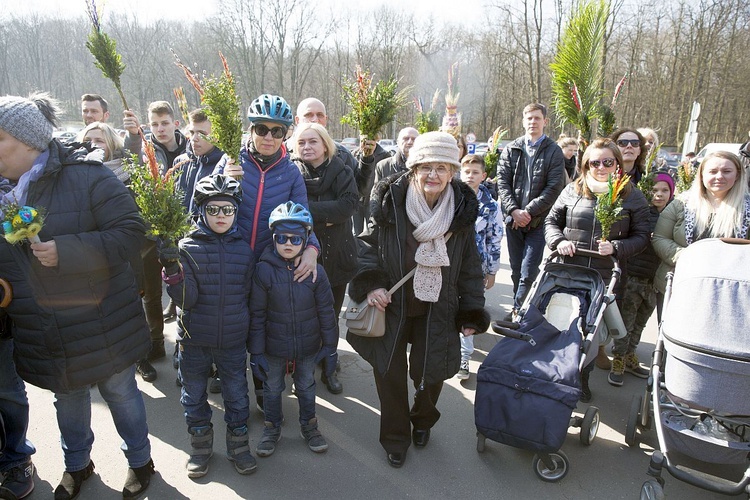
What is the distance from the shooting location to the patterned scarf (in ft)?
9.57

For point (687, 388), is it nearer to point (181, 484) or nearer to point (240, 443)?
point (240, 443)

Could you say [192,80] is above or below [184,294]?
above

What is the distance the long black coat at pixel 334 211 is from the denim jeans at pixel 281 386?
3.14ft

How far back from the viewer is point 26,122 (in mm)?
2285

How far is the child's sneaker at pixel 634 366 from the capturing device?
175 inches

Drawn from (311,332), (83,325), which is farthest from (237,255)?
(83,325)

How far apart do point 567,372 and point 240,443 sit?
2.28m

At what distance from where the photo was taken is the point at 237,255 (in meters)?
2.99

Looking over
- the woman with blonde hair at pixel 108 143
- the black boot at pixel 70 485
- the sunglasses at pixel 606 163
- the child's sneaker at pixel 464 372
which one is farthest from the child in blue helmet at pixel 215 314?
the sunglasses at pixel 606 163

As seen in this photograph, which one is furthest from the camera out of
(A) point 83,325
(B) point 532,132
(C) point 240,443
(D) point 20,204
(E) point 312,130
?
(B) point 532,132

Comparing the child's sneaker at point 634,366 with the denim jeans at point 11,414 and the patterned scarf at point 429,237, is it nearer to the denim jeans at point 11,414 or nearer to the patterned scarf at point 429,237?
the patterned scarf at point 429,237

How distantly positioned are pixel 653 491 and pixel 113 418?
10.9 ft

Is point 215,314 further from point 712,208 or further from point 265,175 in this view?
point 712,208

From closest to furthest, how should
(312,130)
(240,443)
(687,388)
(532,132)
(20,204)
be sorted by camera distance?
(20,204), (687,388), (240,443), (312,130), (532,132)
